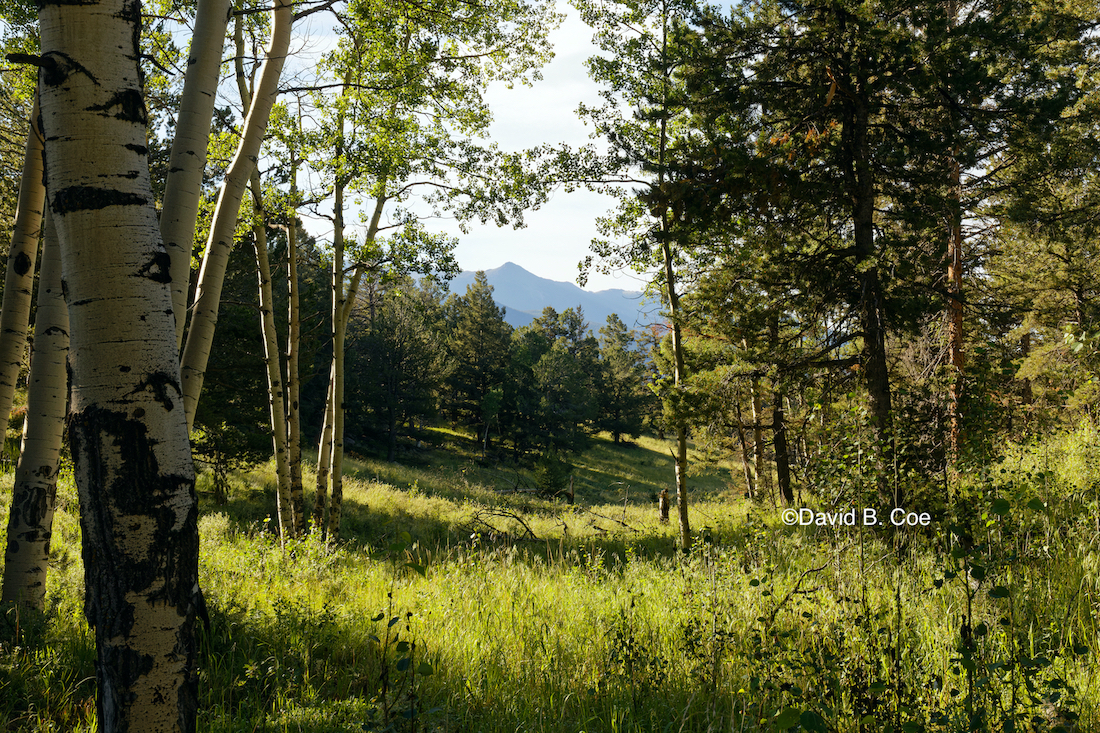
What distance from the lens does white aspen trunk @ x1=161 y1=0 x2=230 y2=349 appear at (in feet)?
10.4

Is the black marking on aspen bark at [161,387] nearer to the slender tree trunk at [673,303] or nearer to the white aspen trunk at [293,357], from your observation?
the white aspen trunk at [293,357]

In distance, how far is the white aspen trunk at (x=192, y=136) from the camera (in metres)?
3.16

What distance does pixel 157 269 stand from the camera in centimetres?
185

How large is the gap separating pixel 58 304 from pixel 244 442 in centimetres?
1091

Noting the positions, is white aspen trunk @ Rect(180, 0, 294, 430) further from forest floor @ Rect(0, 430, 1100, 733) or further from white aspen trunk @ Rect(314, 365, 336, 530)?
white aspen trunk @ Rect(314, 365, 336, 530)

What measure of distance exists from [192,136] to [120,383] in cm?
226

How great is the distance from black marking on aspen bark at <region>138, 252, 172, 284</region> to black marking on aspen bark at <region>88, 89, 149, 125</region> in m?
0.49

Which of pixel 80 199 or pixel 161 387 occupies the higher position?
pixel 80 199

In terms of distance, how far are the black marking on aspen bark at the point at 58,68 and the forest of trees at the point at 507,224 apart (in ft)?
0.04

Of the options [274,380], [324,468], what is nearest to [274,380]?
[274,380]

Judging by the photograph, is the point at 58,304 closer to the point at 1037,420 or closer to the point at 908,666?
the point at 908,666

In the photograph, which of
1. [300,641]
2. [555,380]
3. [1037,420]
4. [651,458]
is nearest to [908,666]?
[300,641]

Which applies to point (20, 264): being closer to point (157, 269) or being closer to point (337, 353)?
point (157, 269)

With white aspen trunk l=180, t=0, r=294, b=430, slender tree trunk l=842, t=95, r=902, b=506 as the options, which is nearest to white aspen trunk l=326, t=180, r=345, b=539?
white aspen trunk l=180, t=0, r=294, b=430
